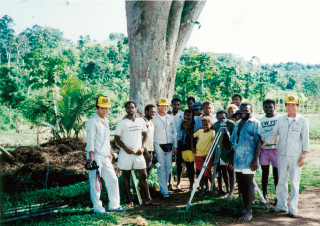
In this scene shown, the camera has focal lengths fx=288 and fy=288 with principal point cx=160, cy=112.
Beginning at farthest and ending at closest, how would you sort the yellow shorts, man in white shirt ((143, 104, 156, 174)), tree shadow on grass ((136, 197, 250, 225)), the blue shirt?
1. the yellow shorts
2. man in white shirt ((143, 104, 156, 174))
3. the blue shirt
4. tree shadow on grass ((136, 197, 250, 225))

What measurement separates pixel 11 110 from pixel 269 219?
2585 cm

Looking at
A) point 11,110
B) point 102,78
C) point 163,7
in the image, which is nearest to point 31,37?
point 102,78

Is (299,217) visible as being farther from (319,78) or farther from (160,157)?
(319,78)

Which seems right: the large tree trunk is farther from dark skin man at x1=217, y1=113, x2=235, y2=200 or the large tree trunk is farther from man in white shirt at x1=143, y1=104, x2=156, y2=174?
dark skin man at x1=217, y1=113, x2=235, y2=200

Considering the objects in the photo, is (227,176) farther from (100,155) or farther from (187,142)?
(100,155)

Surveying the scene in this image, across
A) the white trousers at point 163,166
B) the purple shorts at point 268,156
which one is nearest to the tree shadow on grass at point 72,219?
the white trousers at point 163,166

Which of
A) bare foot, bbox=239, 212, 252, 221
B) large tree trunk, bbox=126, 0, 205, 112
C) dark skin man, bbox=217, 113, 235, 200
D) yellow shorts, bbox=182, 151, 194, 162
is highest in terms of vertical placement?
large tree trunk, bbox=126, 0, 205, 112

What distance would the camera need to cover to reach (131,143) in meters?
4.86

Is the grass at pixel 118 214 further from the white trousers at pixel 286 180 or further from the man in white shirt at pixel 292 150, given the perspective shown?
the man in white shirt at pixel 292 150

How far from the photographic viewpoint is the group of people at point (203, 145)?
436 centimetres

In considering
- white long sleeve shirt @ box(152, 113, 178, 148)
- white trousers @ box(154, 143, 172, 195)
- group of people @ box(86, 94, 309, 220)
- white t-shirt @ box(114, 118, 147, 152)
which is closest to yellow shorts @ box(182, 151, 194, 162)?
group of people @ box(86, 94, 309, 220)

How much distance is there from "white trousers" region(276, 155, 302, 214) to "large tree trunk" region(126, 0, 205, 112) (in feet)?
9.44

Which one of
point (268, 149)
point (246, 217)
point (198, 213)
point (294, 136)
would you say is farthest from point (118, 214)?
point (294, 136)

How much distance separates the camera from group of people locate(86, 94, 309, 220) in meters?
4.36
